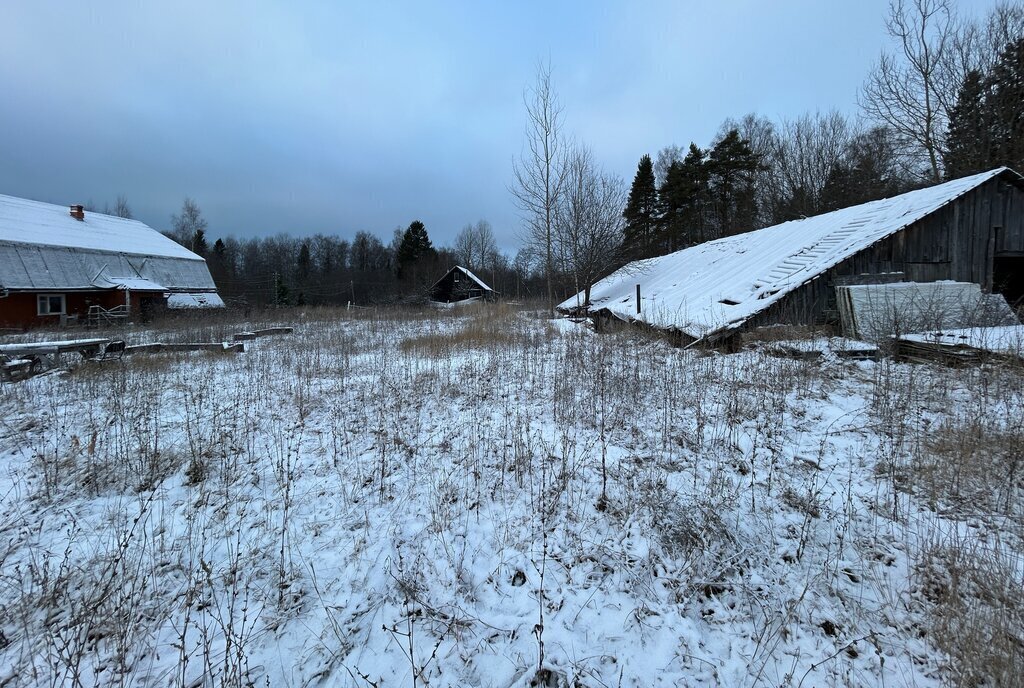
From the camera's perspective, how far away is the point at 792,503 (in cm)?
327

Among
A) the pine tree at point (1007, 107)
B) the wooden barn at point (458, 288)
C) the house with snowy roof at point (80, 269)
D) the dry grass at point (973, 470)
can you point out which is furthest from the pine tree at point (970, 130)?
the house with snowy roof at point (80, 269)

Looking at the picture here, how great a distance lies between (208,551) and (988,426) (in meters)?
7.29

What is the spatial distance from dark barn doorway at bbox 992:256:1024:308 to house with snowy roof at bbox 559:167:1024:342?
32 millimetres

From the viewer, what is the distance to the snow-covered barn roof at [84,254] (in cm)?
2206

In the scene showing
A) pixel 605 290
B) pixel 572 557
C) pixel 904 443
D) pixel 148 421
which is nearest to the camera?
pixel 572 557

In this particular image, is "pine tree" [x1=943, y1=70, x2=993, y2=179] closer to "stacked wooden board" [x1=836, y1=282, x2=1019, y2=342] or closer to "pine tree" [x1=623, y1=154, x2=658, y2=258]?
"stacked wooden board" [x1=836, y1=282, x2=1019, y2=342]

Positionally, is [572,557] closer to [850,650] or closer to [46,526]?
[850,650]

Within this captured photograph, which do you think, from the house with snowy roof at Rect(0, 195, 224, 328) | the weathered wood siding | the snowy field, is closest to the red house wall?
the house with snowy roof at Rect(0, 195, 224, 328)

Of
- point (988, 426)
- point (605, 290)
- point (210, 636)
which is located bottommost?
point (210, 636)

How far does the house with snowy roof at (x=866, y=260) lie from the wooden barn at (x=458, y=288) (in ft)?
90.5

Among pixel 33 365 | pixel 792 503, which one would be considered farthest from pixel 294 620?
pixel 33 365

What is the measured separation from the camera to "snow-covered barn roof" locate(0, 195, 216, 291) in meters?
22.1

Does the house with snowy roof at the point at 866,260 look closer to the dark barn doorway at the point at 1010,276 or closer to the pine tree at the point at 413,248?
the dark barn doorway at the point at 1010,276

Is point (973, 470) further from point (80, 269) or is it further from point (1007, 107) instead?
point (80, 269)
